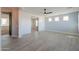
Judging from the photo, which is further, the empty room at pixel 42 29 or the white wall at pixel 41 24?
the white wall at pixel 41 24

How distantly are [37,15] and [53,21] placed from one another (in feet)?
1.88

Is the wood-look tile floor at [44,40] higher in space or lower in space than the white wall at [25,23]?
lower

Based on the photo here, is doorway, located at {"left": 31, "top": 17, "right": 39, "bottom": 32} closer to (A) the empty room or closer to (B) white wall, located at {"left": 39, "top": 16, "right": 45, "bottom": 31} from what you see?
(A) the empty room

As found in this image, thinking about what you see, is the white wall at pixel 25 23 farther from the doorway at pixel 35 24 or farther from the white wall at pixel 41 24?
the doorway at pixel 35 24

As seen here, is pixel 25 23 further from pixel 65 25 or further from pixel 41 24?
pixel 65 25

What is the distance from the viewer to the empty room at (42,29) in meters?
2.93

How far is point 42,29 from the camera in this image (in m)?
3.21

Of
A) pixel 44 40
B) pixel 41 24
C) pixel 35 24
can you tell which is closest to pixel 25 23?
pixel 35 24

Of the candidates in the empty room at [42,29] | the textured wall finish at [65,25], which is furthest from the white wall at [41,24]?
the textured wall finish at [65,25]

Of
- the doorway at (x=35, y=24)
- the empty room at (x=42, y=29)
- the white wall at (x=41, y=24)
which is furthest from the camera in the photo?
the doorway at (x=35, y=24)

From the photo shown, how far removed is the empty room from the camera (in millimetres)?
2932
